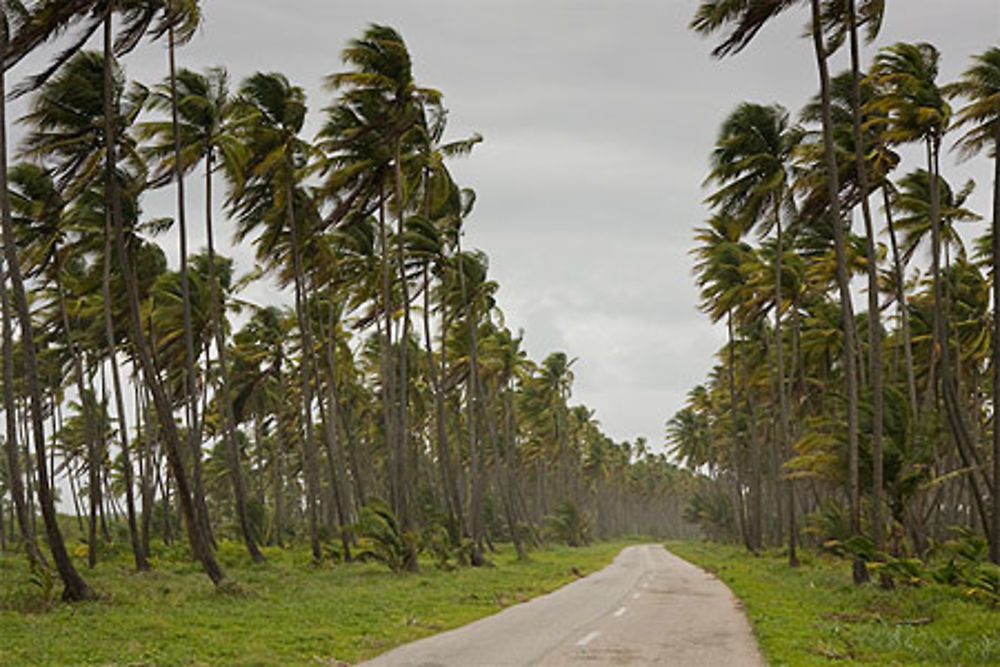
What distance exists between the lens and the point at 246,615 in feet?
52.4

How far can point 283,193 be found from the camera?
29.6 metres

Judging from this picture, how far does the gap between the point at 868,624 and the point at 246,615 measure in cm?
1036

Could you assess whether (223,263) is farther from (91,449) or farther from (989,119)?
(989,119)

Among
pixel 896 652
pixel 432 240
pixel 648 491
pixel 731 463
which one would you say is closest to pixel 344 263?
pixel 432 240

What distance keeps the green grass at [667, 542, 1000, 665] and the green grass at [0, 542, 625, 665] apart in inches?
205

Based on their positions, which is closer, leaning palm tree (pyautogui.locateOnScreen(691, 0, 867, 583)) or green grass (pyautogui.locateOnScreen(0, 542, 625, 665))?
green grass (pyautogui.locateOnScreen(0, 542, 625, 665))

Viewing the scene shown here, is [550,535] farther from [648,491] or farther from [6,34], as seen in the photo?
[648,491]

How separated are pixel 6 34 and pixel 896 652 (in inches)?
711

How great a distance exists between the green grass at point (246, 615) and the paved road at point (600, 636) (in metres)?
0.78

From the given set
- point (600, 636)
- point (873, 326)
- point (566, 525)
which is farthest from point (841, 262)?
point (566, 525)

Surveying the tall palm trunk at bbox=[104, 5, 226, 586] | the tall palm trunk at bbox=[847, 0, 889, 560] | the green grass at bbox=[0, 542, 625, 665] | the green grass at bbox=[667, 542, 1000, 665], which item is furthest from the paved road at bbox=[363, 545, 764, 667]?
the tall palm trunk at bbox=[104, 5, 226, 586]

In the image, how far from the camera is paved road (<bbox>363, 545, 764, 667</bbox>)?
11.4 meters

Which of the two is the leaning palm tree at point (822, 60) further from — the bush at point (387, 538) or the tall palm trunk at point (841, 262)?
the bush at point (387, 538)

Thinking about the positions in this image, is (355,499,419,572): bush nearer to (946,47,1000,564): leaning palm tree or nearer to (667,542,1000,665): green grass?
(667,542,1000,665): green grass
